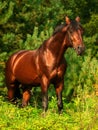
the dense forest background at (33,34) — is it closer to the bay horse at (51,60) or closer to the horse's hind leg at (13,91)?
the horse's hind leg at (13,91)

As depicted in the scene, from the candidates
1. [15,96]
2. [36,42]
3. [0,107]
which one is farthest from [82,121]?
[36,42]

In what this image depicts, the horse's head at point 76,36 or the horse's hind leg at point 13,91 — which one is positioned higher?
the horse's head at point 76,36

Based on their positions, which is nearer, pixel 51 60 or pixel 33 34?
pixel 51 60

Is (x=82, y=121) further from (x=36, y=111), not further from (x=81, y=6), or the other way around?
(x=81, y=6)

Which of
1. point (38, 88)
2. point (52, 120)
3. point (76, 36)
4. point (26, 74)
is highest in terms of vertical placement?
point (76, 36)

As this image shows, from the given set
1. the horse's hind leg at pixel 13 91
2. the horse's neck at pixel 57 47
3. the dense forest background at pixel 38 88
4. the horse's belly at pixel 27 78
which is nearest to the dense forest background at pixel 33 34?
the dense forest background at pixel 38 88

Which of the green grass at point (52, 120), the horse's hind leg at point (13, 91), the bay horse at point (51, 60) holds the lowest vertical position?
the horse's hind leg at point (13, 91)

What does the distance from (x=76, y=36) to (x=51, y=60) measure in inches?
32.2

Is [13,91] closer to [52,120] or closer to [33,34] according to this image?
[52,120]

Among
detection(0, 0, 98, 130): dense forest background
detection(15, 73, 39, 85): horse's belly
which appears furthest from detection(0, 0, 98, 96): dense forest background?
detection(15, 73, 39, 85): horse's belly

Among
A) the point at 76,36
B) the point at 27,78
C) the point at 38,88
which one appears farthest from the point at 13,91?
the point at 76,36

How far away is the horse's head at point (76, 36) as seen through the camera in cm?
894

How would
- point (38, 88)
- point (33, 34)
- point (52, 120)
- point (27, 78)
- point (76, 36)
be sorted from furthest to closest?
point (33, 34)
point (38, 88)
point (27, 78)
point (76, 36)
point (52, 120)

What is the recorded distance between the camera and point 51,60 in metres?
9.49
